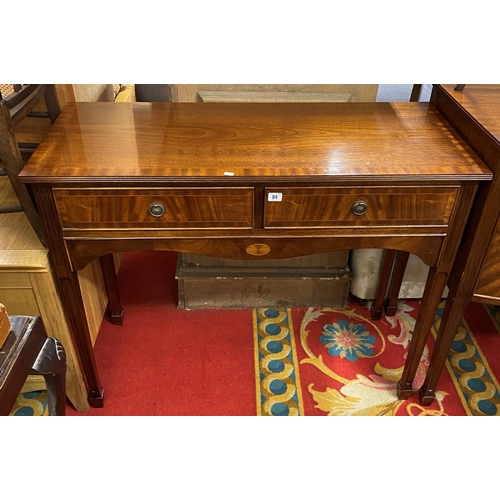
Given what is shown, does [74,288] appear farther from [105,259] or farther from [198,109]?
[198,109]

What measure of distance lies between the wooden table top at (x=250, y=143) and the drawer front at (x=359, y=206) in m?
0.04

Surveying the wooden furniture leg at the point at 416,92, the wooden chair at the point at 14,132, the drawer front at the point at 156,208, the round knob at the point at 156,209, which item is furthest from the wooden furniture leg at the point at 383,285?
the wooden chair at the point at 14,132

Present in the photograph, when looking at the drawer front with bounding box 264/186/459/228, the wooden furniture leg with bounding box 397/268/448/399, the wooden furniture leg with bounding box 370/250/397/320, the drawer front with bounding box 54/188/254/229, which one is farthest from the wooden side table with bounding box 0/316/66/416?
the wooden furniture leg with bounding box 370/250/397/320

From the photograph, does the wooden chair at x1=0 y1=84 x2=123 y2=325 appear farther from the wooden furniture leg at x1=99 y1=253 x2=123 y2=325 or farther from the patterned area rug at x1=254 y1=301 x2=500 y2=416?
the patterned area rug at x1=254 y1=301 x2=500 y2=416

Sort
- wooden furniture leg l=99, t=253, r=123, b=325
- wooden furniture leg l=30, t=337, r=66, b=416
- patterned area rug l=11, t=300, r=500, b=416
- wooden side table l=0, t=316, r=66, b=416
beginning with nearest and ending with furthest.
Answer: wooden side table l=0, t=316, r=66, b=416
wooden furniture leg l=30, t=337, r=66, b=416
patterned area rug l=11, t=300, r=500, b=416
wooden furniture leg l=99, t=253, r=123, b=325

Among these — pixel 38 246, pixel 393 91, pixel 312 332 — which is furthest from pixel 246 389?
pixel 393 91

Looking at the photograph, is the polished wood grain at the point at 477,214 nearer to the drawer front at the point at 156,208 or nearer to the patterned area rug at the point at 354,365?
the patterned area rug at the point at 354,365

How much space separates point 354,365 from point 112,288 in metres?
0.74

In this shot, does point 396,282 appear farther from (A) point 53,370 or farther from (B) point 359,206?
(A) point 53,370

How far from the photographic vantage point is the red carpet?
4.26 feet

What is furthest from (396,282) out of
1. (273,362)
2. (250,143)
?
(250,143)

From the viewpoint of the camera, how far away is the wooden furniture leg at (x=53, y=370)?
0.70 meters

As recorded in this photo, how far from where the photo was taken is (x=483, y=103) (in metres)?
1.06

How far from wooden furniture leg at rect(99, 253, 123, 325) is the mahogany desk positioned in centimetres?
32
